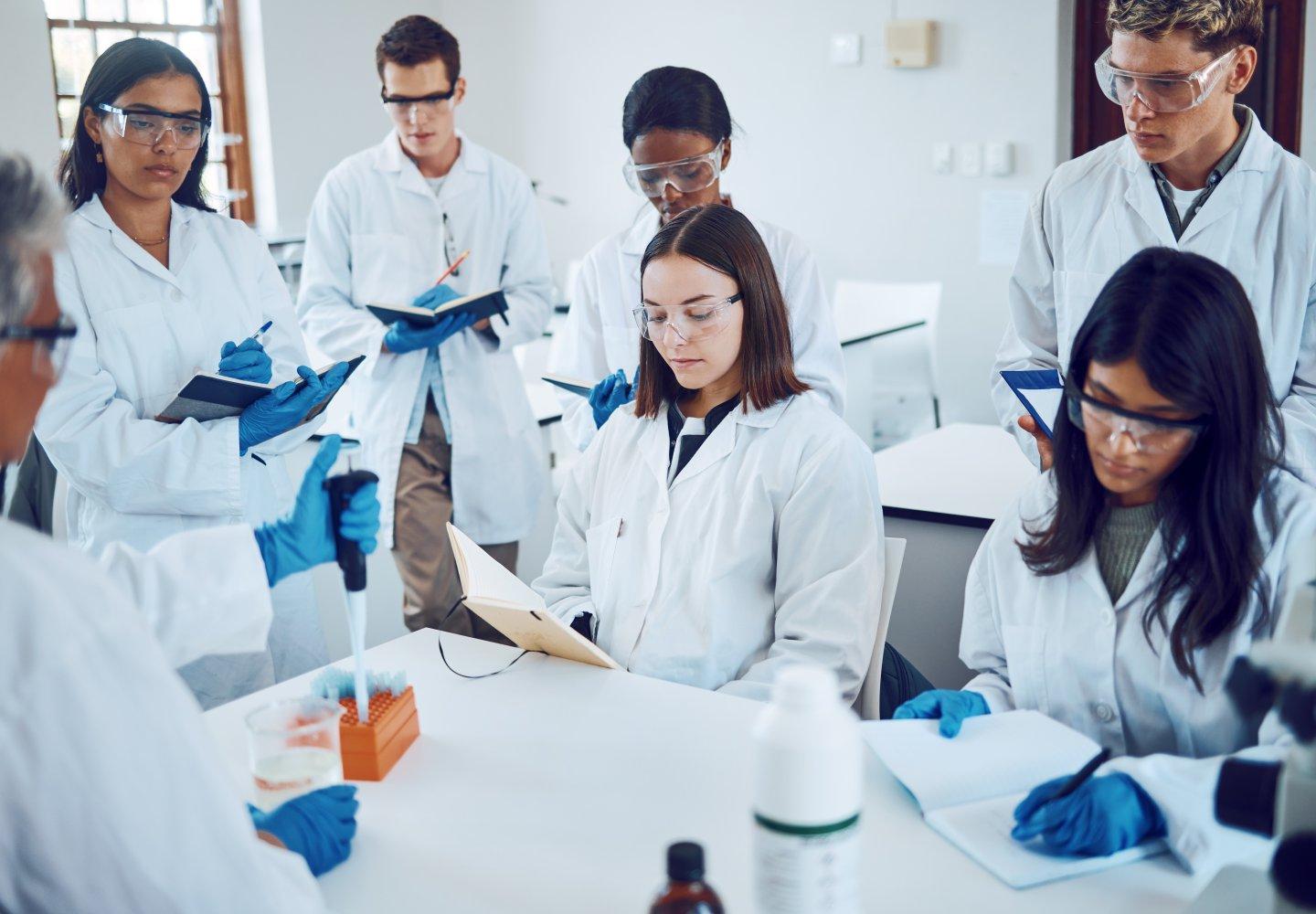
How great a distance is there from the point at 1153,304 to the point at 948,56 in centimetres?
389

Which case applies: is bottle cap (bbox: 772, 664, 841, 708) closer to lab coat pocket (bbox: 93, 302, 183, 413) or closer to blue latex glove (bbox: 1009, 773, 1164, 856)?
blue latex glove (bbox: 1009, 773, 1164, 856)

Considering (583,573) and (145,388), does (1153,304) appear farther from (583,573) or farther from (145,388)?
(145,388)

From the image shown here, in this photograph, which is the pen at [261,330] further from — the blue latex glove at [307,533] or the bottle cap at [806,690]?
the bottle cap at [806,690]

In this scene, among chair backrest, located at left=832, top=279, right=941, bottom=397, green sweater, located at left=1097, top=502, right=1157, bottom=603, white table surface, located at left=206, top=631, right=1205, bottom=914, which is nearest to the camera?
white table surface, located at left=206, top=631, right=1205, bottom=914

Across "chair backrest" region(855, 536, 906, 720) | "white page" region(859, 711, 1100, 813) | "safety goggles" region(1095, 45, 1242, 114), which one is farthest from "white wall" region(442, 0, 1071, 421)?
"white page" region(859, 711, 1100, 813)

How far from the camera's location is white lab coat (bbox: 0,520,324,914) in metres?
0.81

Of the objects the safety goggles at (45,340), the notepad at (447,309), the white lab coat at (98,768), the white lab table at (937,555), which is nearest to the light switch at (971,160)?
the white lab table at (937,555)

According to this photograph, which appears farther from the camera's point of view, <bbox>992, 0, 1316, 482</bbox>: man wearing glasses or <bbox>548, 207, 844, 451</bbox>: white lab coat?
<bbox>548, 207, 844, 451</bbox>: white lab coat

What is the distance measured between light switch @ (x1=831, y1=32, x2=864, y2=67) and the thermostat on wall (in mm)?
160

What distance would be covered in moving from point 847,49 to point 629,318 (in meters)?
3.10

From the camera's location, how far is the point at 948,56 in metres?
4.89

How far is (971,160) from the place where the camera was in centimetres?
490

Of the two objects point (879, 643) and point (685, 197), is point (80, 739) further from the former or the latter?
point (685, 197)

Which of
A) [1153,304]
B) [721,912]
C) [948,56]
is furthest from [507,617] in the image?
[948,56]
